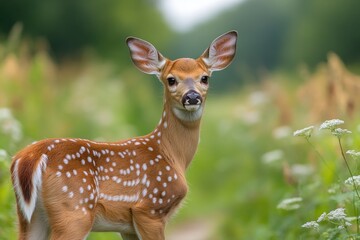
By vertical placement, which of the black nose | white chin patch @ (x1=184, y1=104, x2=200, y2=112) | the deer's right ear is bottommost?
white chin patch @ (x1=184, y1=104, x2=200, y2=112)

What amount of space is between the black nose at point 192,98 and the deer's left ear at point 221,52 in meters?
0.59

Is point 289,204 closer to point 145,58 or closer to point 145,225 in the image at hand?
point 145,58

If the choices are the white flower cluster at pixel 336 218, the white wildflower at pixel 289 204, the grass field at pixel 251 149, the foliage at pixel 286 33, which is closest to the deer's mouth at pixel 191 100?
the grass field at pixel 251 149

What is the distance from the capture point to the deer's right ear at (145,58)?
6934mm

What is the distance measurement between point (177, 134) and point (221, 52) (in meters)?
0.80

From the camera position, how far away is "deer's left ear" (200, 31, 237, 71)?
276 inches

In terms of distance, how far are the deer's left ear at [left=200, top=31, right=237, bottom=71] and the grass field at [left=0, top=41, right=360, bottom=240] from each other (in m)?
0.92

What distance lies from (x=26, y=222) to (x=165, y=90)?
1.50 meters

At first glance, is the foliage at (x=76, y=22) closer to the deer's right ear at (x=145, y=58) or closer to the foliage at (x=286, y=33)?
the foliage at (x=286, y=33)

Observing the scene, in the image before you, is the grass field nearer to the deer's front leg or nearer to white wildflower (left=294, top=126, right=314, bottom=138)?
white wildflower (left=294, top=126, right=314, bottom=138)

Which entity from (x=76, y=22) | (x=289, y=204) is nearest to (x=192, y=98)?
(x=289, y=204)

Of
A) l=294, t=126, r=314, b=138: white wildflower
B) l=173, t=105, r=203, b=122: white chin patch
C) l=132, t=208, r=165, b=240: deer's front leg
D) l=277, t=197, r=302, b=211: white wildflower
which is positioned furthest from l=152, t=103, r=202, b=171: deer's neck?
l=277, t=197, r=302, b=211: white wildflower

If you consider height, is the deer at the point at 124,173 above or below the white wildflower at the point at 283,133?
below

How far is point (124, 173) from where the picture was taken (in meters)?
6.24
